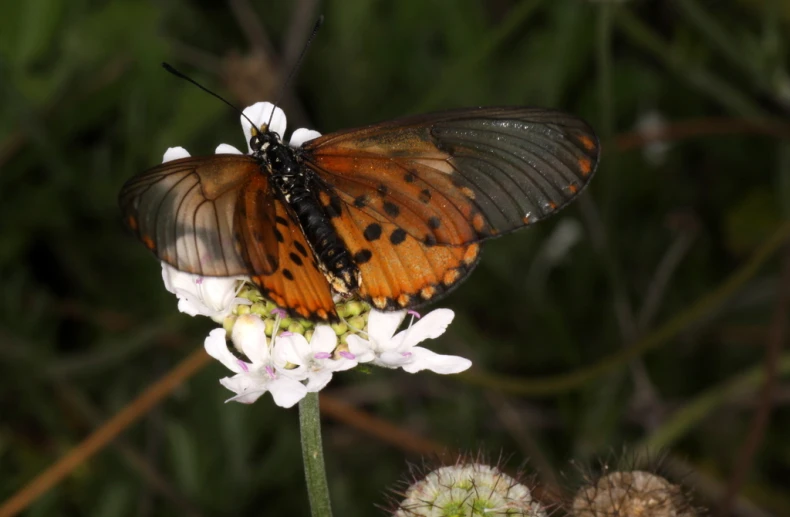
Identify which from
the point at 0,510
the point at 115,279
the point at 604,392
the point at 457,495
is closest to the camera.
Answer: the point at 457,495

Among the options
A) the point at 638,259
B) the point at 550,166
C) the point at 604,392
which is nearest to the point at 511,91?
the point at 638,259

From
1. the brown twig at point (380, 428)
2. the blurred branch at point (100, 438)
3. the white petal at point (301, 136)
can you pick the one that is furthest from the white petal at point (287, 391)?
the brown twig at point (380, 428)

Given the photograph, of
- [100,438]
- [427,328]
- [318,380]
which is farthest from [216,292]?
[100,438]

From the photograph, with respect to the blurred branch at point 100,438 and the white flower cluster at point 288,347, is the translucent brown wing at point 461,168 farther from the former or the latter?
the blurred branch at point 100,438

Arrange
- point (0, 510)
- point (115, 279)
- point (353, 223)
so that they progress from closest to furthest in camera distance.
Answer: point (353, 223) < point (0, 510) < point (115, 279)

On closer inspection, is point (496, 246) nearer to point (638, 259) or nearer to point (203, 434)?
point (638, 259)

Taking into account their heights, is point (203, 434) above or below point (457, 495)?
above
